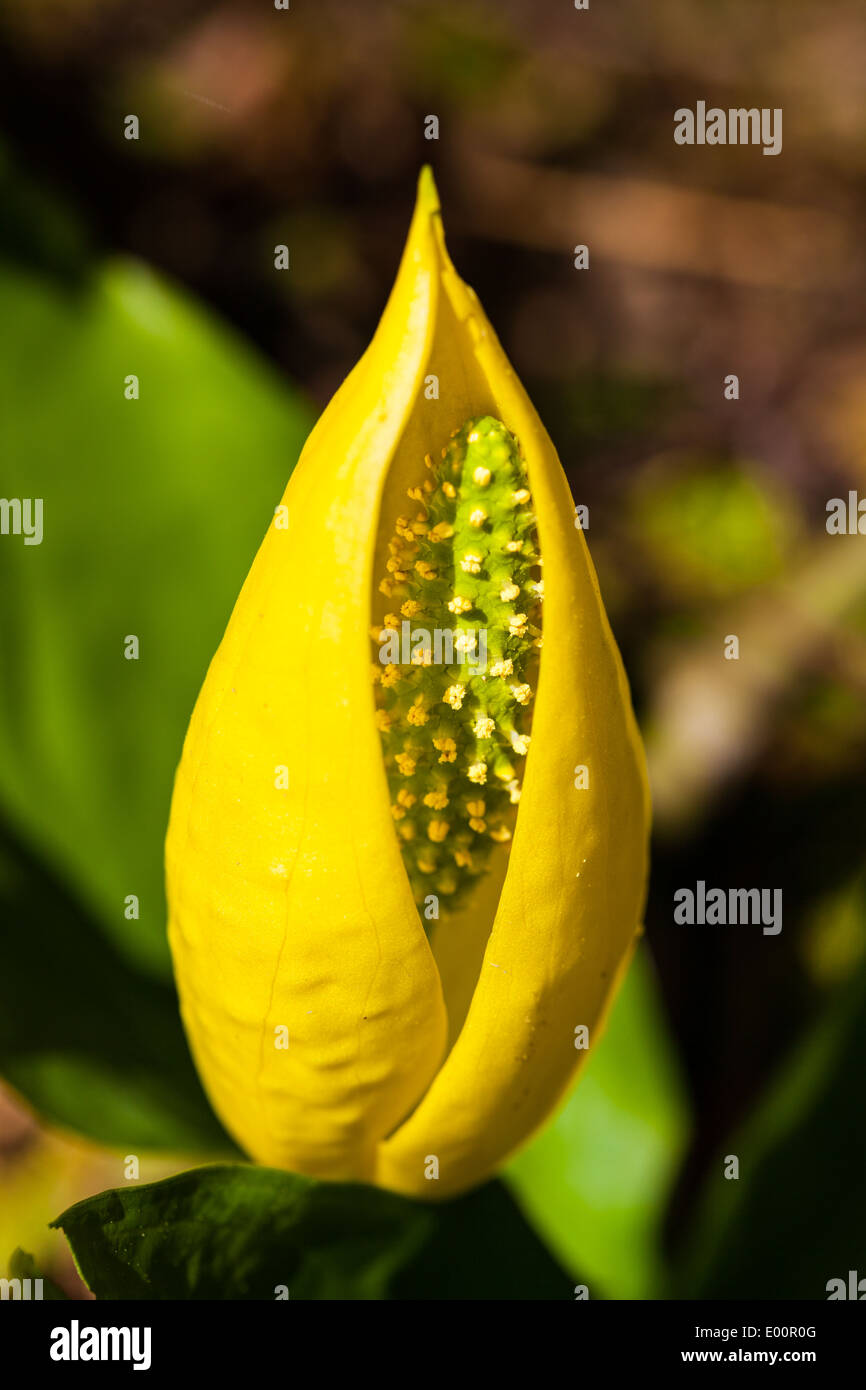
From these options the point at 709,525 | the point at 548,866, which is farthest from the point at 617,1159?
the point at 709,525

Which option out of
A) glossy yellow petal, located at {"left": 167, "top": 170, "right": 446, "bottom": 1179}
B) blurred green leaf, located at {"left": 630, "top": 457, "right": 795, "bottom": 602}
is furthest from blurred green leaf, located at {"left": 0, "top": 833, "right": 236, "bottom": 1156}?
blurred green leaf, located at {"left": 630, "top": 457, "right": 795, "bottom": 602}

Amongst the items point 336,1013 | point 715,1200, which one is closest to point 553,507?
point 336,1013

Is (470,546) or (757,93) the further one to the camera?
(757,93)

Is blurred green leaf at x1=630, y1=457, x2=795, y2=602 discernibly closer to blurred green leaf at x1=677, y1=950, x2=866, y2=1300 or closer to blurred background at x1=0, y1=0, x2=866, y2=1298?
blurred background at x1=0, y1=0, x2=866, y2=1298

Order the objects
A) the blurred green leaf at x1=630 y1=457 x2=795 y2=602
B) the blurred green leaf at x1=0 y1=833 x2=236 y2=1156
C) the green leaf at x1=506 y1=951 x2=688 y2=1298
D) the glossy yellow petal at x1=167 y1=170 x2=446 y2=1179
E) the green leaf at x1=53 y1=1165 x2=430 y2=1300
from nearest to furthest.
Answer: the glossy yellow petal at x1=167 y1=170 x2=446 y2=1179, the green leaf at x1=53 y1=1165 x2=430 y2=1300, the blurred green leaf at x1=0 y1=833 x2=236 y2=1156, the green leaf at x1=506 y1=951 x2=688 y2=1298, the blurred green leaf at x1=630 y1=457 x2=795 y2=602

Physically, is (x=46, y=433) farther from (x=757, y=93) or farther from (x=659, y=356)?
(x=757, y=93)
